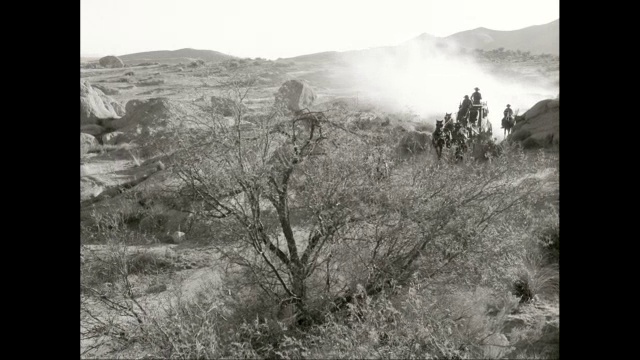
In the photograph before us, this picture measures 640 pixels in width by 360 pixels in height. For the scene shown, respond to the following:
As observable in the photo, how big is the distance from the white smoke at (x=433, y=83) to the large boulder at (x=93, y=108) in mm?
9333

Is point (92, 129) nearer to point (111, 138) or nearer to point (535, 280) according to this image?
point (111, 138)

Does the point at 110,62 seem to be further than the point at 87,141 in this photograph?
Yes

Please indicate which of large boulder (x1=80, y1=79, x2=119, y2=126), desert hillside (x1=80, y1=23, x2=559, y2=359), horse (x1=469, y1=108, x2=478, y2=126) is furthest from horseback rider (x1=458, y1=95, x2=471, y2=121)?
large boulder (x1=80, y1=79, x2=119, y2=126)

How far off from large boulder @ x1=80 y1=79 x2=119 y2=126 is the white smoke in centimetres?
933

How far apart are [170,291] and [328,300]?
2.23 metres

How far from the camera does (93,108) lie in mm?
17844

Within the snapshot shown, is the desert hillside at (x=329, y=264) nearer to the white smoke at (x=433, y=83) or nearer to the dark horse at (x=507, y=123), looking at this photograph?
the dark horse at (x=507, y=123)

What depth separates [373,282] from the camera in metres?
5.49

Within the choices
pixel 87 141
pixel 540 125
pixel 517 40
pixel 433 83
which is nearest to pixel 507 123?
pixel 540 125

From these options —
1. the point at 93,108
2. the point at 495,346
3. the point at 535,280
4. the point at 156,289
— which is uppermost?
the point at 93,108

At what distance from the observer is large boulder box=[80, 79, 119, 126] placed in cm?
1730

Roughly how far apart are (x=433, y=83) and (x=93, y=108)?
53.1ft
